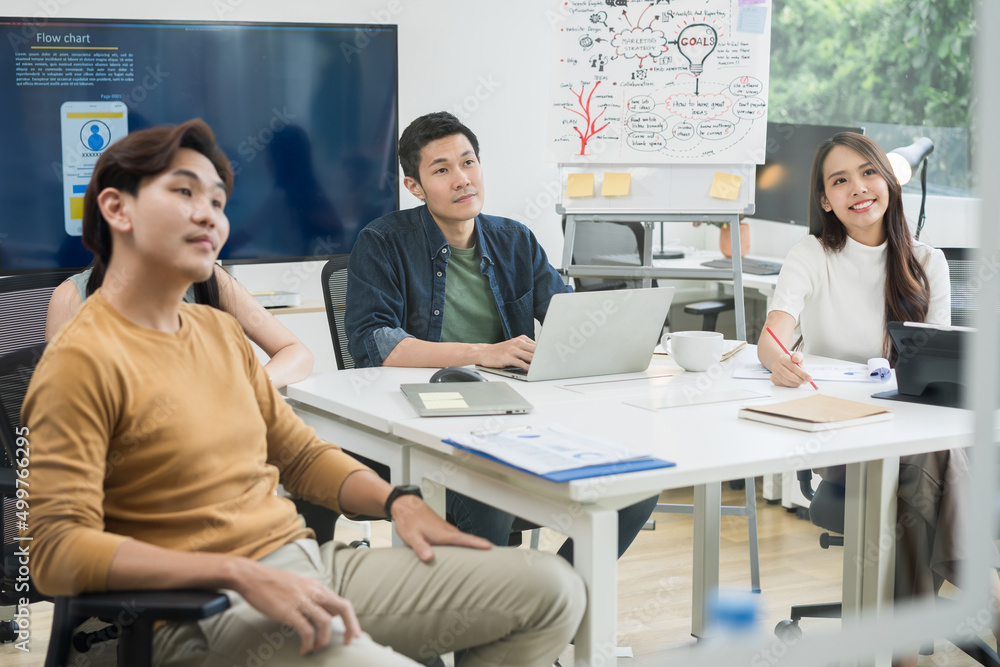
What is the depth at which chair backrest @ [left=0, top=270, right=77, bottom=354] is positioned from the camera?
198 centimetres

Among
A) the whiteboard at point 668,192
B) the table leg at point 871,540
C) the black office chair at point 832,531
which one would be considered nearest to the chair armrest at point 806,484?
the black office chair at point 832,531

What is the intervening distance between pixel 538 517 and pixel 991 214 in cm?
70

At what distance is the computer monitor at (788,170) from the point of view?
3887mm

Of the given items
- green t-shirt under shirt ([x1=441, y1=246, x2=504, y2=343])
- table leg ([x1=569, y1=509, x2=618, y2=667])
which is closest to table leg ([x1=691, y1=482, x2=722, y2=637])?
green t-shirt under shirt ([x1=441, y1=246, x2=504, y2=343])

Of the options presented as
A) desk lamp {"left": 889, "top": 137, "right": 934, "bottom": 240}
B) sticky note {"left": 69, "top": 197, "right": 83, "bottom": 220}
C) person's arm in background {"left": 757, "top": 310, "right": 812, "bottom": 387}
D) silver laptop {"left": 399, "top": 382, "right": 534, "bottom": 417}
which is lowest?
silver laptop {"left": 399, "top": 382, "right": 534, "bottom": 417}

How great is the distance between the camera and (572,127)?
319 cm

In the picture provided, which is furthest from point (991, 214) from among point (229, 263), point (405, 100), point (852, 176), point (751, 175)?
point (405, 100)

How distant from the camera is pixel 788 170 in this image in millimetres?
3996

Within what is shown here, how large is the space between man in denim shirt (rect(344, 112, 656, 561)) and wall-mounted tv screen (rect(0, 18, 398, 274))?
86 centimetres

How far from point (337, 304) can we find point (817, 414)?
1.27 meters

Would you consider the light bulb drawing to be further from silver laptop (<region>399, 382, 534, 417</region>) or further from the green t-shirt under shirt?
silver laptop (<region>399, 382, 534, 417</region>)

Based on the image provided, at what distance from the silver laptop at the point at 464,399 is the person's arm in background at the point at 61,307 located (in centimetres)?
68

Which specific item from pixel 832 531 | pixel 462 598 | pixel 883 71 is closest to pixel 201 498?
pixel 462 598

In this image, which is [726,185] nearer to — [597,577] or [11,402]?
[597,577]
